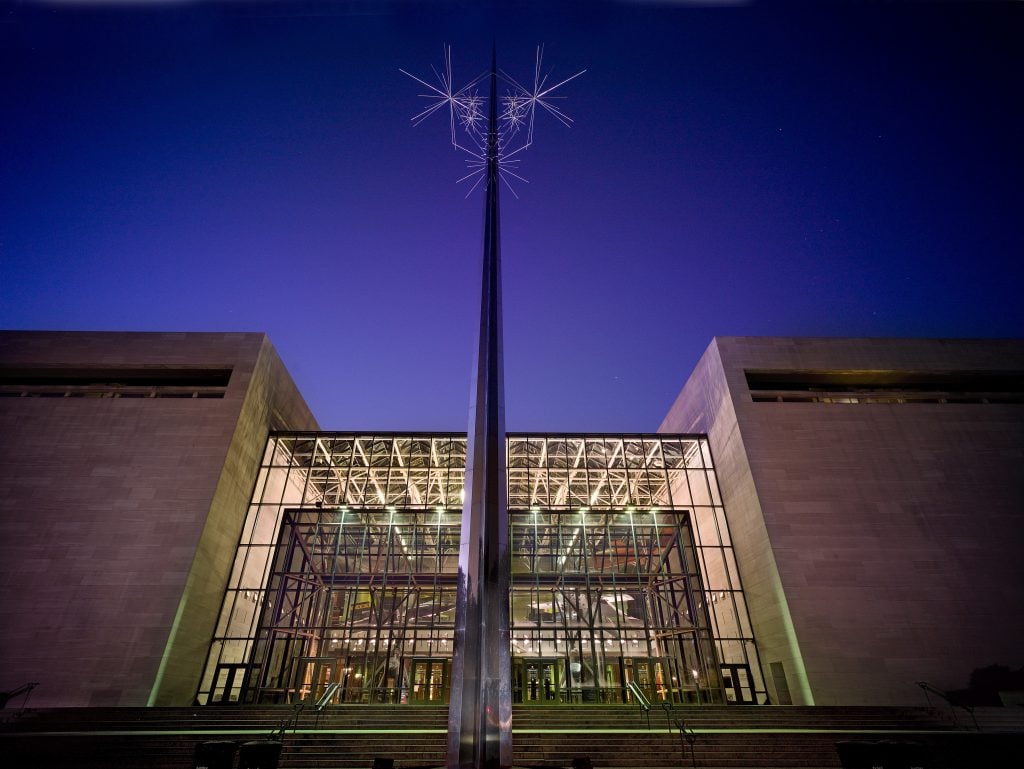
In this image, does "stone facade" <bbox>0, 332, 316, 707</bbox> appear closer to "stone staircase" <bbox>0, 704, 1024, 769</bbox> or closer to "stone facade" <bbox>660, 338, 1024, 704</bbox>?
"stone staircase" <bbox>0, 704, 1024, 769</bbox>

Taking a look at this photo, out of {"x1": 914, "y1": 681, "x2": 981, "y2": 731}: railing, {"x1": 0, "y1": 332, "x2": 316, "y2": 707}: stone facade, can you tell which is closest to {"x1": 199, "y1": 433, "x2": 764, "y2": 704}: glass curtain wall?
{"x1": 0, "y1": 332, "x2": 316, "y2": 707}: stone facade

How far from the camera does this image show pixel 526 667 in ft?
75.7

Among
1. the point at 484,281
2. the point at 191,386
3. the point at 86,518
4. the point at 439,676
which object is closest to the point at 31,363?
the point at 191,386

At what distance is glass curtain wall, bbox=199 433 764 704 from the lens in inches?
874

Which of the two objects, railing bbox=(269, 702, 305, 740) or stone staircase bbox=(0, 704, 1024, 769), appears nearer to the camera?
stone staircase bbox=(0, 704, 1024, 769)

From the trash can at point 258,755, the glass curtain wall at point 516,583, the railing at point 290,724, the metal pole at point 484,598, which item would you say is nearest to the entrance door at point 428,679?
the glass curtain wall at point 516,583

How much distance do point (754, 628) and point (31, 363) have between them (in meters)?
35.2

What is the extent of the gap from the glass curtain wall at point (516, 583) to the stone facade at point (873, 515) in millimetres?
3001

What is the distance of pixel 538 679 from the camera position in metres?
22.9

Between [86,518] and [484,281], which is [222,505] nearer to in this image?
[86,518]

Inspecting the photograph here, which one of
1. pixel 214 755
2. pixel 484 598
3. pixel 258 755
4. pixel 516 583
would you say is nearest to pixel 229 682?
pixel 516 583

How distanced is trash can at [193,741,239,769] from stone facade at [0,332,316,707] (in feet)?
47.5

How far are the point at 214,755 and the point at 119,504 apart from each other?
1806 cm

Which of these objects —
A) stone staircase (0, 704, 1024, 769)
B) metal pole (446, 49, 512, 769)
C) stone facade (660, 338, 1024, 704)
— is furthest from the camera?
stone facade (660, 338, 1024, 704)
